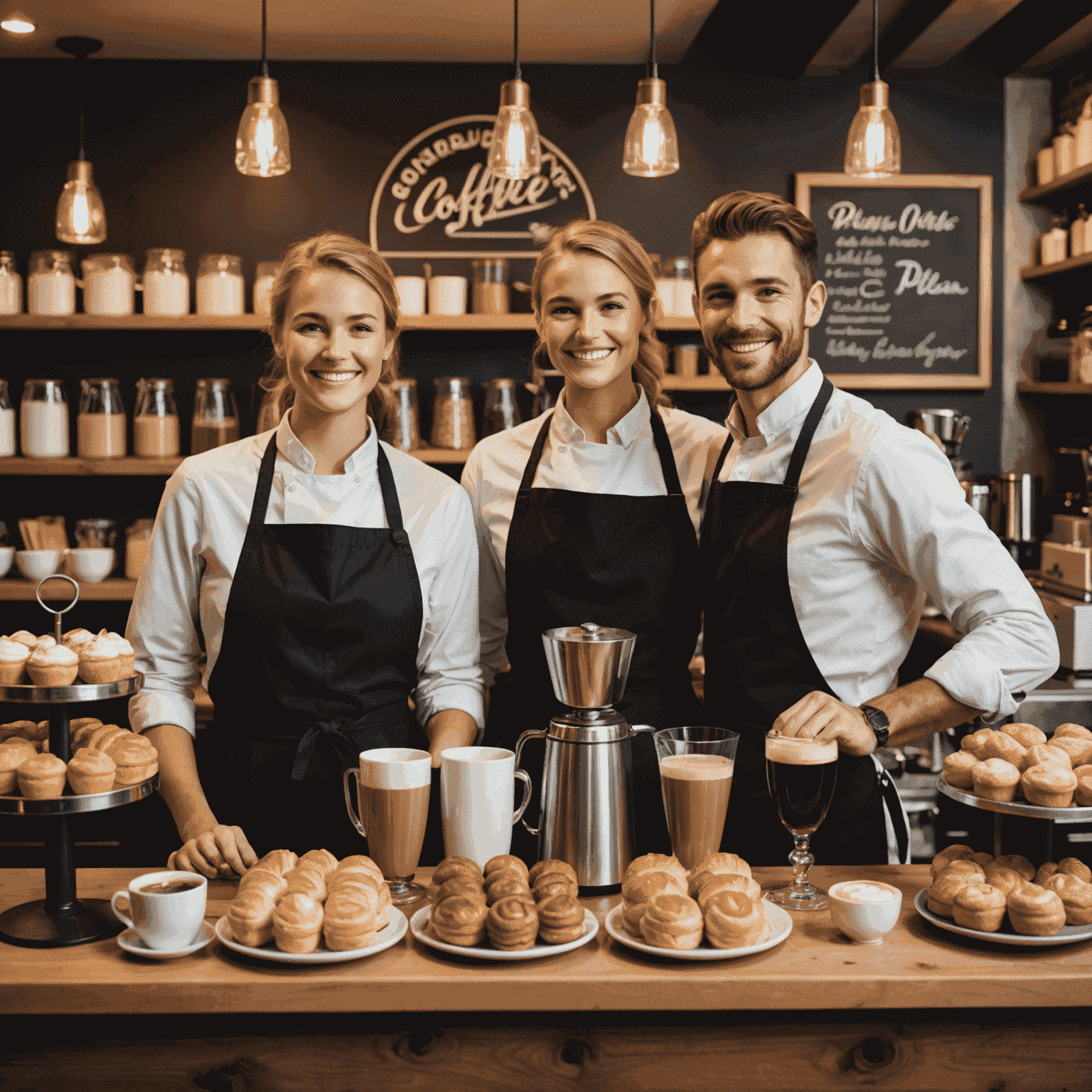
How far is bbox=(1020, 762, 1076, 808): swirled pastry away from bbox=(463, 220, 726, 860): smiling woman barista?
66cm

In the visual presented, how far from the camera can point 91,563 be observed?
3359mm

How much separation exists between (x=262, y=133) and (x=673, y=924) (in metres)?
2.07

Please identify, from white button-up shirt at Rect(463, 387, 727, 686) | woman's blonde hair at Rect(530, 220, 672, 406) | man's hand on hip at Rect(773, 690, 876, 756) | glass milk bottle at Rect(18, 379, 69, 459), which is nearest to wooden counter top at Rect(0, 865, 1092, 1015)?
man's hand on hip at Rect(773, 690, 876, 756)

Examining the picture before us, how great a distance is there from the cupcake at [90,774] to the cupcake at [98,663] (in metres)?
0.09

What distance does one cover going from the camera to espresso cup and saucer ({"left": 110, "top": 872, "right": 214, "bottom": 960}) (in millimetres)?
1218

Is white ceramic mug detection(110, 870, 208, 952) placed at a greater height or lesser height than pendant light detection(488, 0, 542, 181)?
lesser

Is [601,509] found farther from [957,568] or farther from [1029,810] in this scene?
[1029,810]

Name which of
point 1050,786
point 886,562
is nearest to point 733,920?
point 1050,786

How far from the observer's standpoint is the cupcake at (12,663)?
1278 mm

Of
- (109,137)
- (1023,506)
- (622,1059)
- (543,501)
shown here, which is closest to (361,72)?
(109,137)

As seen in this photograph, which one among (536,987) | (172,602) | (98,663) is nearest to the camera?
(536,987)

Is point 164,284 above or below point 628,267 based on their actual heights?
above

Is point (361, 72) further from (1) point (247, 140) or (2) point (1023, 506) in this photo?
(2) point (1023, 506)

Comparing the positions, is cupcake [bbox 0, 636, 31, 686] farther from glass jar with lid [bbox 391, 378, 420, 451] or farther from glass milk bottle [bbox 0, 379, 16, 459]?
glass milk bottle [bbox 0, 379, 16, 459]
